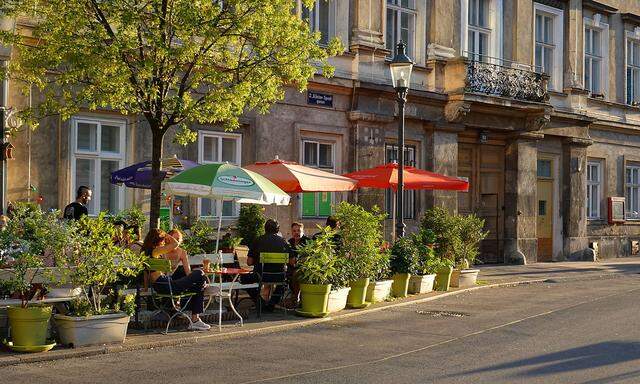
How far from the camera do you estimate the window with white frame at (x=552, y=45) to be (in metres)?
27.6

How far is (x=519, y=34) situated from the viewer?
2592 cm

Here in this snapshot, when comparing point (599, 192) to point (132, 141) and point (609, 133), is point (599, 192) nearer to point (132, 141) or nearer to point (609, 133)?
point (609, 133)

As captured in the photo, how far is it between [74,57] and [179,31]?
1447mm

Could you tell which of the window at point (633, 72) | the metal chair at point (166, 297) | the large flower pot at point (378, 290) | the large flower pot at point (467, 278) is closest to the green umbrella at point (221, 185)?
the metal chair at point (166, 297)

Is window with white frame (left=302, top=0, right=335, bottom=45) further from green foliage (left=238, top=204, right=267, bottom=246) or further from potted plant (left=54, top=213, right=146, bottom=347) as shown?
potted plant (left=54, top=213, right=146, bottom=347)

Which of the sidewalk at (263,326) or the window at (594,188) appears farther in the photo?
the window at (594,188)

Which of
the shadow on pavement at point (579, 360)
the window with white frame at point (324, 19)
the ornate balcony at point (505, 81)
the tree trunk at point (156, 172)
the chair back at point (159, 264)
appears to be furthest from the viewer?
the ornate balcony at point (505, 81)

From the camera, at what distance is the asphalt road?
342 inches

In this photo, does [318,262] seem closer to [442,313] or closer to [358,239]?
[358,239]

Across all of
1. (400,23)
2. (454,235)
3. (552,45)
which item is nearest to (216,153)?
(454,235)

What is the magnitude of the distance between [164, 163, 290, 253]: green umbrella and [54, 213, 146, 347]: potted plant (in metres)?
2.09

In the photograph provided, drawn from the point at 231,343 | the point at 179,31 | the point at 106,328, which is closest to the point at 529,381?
the point at 231,343

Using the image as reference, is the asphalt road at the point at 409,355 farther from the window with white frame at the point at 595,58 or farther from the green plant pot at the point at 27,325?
the window with white frame at the point at 595,58

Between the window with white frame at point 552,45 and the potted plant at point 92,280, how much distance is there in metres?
20.1
